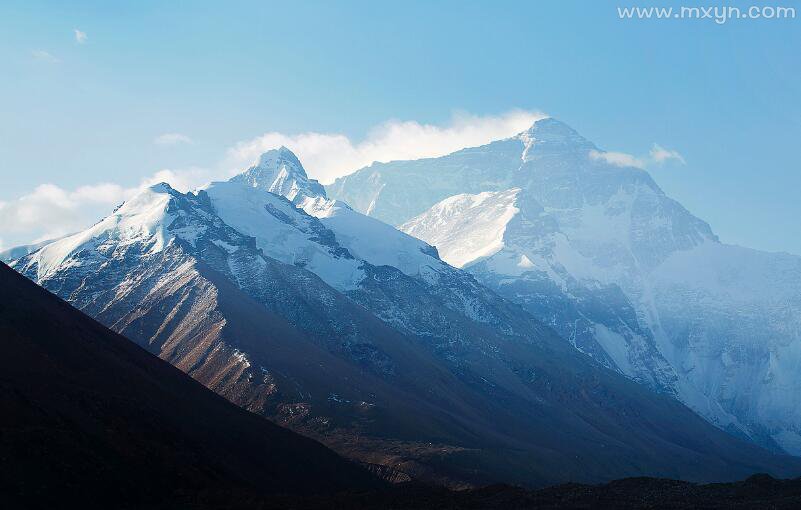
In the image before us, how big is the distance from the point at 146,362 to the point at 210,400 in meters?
14.1

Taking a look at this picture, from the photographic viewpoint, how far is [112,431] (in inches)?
5374

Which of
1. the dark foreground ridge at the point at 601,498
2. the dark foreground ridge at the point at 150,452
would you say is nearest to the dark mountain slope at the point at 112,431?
the dark foreground ridge at the point at 150,452

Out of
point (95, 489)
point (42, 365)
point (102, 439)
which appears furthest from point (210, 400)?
point (95, 489)

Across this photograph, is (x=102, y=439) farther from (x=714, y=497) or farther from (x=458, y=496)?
(x=714, y=497)

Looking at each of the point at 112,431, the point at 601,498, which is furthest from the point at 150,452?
the point at 601,498

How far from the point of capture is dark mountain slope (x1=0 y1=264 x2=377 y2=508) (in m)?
117

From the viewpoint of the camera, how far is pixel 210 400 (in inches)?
7377

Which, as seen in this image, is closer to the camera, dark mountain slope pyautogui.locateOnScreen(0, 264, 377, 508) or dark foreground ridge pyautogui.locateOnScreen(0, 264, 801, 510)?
dark mountain slope pyautogui.locateOnScreen(0, 264, 377, 508)

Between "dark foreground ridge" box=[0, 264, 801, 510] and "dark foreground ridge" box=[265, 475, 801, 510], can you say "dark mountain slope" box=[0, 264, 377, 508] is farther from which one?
"dark foreground ridge" box=[265, 475, 801, 510]

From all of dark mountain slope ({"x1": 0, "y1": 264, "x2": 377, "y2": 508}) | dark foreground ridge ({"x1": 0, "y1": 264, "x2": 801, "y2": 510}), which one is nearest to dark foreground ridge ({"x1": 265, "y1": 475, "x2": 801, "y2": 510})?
dark foreground ridge ({"x1": 0, "y1": 264, "x2": 801, "y2": 510})

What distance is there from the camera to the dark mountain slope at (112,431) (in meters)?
117

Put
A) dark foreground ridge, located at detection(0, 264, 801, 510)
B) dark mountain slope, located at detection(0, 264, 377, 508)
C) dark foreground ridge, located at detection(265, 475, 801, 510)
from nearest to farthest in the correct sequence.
Answer: dark mountain slope, located at detection(0, 264, 377, 508), dark foreground ridge, located at detection(0, 264, 801, 510), dark foreground ridge, located at detection(265, 475, 801, 510)

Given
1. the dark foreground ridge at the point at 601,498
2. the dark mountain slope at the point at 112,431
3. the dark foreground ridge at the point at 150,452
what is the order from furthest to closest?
the dark foreground ridge at the point at 601,498, the dark foreground ridge at the point at 150,452, the dark mountain slope at the point at 112,431

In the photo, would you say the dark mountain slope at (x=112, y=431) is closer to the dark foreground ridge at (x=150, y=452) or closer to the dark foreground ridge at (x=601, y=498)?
the dark foreground ridge at (x=150, y=452)
